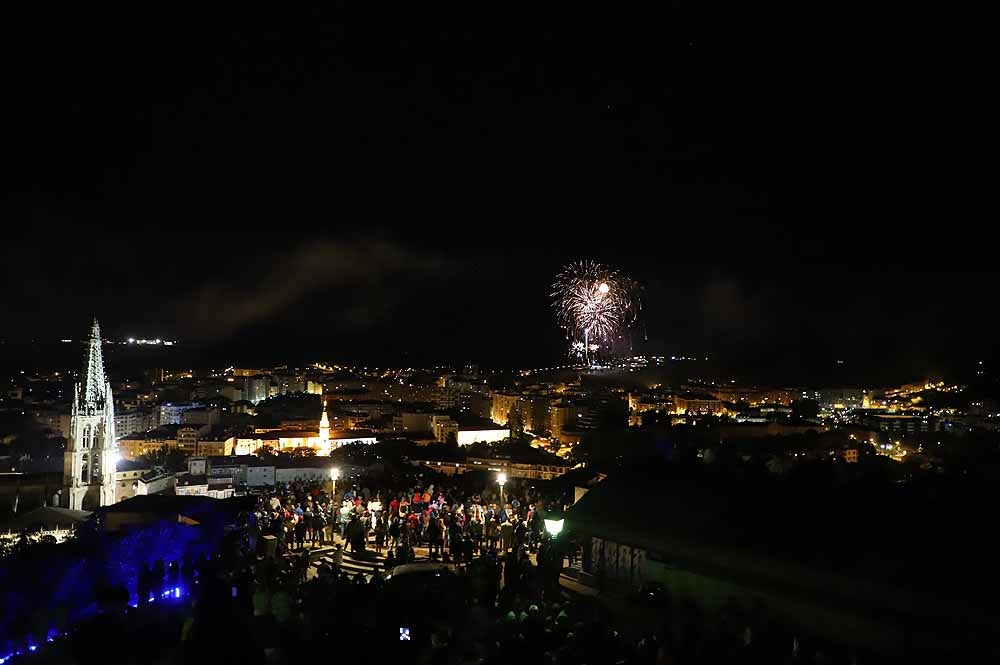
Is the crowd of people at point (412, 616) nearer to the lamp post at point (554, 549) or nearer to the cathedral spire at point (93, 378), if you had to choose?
the lamp post at point (554, 549)

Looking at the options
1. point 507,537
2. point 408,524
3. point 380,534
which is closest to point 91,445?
point 380,534

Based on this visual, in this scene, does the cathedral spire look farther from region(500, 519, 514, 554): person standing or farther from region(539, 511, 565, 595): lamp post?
region(539, 511, 565, 595): lamp post

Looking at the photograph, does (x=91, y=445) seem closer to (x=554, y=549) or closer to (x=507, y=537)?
(x=507, y=537)

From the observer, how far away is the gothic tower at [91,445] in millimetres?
31375

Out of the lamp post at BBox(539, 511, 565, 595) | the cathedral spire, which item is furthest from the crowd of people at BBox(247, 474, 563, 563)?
the cathedral spire

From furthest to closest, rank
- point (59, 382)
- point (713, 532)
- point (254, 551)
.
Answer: point (59, 382), point (254, 551), point (713, 532)

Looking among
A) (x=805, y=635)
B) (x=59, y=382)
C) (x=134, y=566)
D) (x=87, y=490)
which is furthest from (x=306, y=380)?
(x=805, y=635)

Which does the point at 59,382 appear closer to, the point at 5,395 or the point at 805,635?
the point at 5,395

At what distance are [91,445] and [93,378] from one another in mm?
2451

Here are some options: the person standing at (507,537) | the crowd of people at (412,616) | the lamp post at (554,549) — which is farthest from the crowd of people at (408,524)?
the lamp post at (554,549)

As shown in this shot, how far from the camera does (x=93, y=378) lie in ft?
104

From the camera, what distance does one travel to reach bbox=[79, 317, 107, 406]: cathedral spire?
3144cm

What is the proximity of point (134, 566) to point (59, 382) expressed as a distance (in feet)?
304

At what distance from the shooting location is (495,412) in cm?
8394
